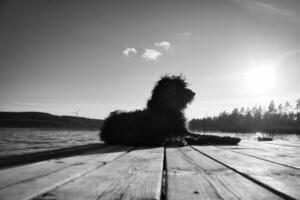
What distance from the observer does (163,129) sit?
260 inches

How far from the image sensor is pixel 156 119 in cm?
690

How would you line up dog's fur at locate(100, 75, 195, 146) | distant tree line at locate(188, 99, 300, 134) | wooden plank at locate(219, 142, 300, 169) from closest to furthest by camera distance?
wooden plank at locate(219, 142, 300, 169) < dog's fur at locate(100, 75, 195, 146) < distant tree line at locate(188, 99, 300, 134)

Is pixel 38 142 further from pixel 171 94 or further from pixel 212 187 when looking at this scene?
pixel 212 187

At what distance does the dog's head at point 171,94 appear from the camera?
7414mm

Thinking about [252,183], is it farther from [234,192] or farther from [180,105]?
[180,105]

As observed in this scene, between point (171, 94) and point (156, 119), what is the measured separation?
120cm

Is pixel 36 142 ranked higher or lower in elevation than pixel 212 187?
lower

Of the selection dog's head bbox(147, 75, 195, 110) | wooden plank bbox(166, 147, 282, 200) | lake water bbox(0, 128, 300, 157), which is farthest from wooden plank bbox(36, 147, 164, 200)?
lake water bbox(0, 128, 300, 157)

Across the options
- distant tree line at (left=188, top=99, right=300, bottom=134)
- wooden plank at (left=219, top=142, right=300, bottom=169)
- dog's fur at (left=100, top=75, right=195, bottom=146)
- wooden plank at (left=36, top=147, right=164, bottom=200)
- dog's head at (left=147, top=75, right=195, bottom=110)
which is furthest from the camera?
distant tree line at (left=188, top=99, right=300, bottom=134)

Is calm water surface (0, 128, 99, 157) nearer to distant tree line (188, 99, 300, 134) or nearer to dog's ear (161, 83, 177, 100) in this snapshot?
dog's ear (161, 83, 177, 100)

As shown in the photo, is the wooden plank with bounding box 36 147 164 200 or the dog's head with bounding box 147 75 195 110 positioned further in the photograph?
the dog's head with bounding box 147 75 195 110

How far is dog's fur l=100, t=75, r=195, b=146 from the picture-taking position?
6.34 m

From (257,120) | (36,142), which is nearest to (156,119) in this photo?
(36,142)

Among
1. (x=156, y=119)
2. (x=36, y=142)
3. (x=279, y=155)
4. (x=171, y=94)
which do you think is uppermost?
(x=171, y=94)
